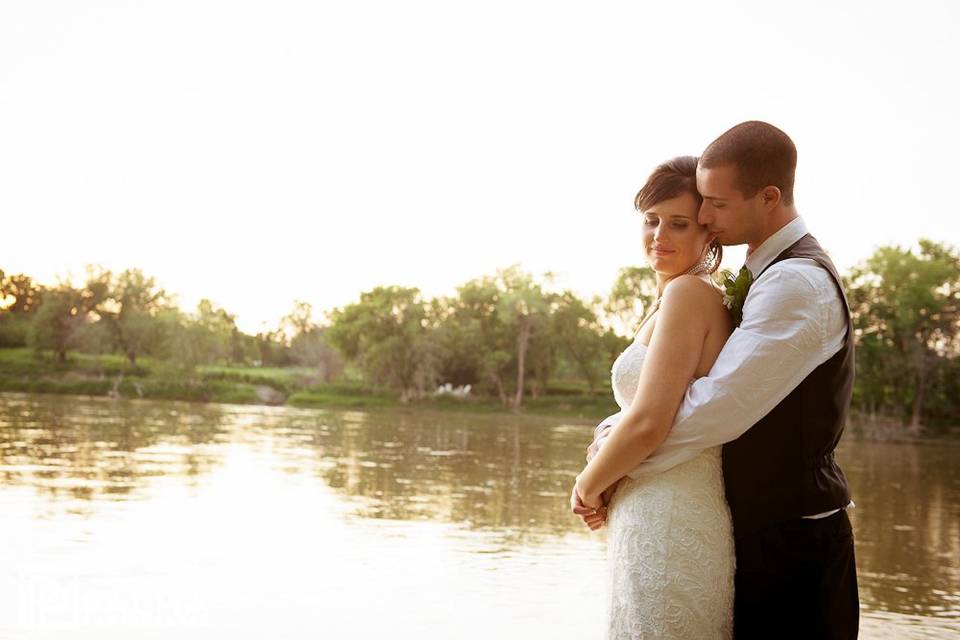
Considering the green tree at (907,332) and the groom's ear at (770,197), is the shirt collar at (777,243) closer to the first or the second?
the groom's ear at (770,197)

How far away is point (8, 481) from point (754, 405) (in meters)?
12.7

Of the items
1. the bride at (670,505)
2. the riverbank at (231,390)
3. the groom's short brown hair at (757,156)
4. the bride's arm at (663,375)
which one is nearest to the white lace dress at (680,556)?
the bride at (670,505)

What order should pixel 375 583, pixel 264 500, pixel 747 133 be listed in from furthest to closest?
pixel 264 500, pixel 375 583, pixel 747 133

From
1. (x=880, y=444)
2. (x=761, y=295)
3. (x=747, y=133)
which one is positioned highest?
(x=747, y=133)

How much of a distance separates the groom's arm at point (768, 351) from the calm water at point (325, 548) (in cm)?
450

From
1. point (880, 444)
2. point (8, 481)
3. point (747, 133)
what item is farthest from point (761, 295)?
point (880, 444)

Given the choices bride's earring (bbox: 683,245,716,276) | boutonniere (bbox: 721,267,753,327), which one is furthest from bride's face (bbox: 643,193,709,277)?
boutonniere (bbox: 721,267,753,327)

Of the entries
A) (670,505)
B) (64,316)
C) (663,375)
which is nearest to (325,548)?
(670,505)

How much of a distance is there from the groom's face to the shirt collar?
0.06 metres

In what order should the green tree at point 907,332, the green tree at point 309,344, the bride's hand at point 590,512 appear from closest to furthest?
the bride's hand at point 590,512
the green tree at point 907,332
the green tree at point 309,344

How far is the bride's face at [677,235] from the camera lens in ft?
9.40

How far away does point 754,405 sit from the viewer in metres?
2.42

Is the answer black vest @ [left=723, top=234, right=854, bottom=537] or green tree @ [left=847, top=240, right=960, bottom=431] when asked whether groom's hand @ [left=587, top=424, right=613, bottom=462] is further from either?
green tree @ [left=847, top=240, right=960, bottom=431]

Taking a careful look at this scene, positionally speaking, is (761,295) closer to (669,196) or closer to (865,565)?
(669,196)
